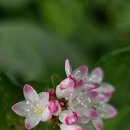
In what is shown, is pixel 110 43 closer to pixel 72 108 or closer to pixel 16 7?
pixel 16 7

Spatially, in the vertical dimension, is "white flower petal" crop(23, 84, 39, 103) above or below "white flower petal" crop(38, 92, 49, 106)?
above

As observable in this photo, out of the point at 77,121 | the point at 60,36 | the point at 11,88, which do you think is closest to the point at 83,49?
the point at 60,36

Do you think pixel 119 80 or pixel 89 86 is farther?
pixel 119 80

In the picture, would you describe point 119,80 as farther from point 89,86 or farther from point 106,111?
point 89,86

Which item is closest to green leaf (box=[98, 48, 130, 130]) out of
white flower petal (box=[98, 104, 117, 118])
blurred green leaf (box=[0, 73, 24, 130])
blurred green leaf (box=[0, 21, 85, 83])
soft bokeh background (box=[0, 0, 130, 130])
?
soft bokeh background (box=[0, 0, 130, 130])

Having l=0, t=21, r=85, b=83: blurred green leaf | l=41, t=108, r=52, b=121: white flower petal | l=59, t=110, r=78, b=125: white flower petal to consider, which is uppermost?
l=0, t=21, r=85, b=83: blurred green leaf

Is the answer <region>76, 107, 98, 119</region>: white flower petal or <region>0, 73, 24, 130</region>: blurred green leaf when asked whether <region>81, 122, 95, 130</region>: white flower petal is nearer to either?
<region>76, 107, 98, 119</region>: white flower petal

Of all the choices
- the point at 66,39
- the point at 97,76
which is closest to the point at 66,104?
the point at 97,76
